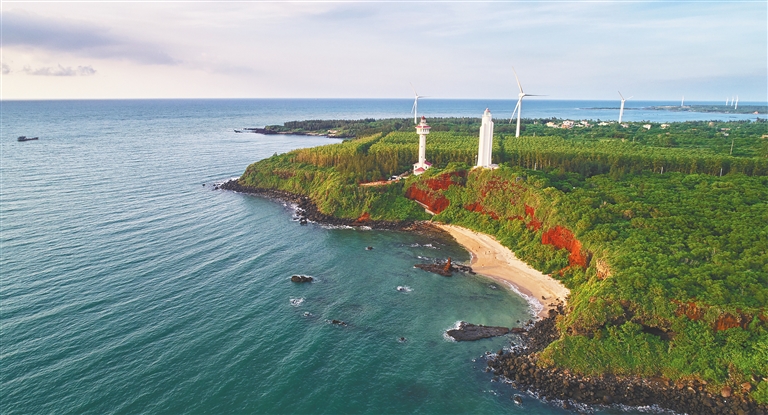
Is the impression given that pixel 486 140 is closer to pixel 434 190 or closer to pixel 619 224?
pixel 434 190

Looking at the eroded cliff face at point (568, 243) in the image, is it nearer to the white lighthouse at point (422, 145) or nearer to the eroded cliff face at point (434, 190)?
the eroded cliff face at point (434, 190)

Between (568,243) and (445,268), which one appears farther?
(445,268)

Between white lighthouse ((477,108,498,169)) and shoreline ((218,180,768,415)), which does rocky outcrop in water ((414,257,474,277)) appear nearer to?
shoreline ((218,180,768,415))

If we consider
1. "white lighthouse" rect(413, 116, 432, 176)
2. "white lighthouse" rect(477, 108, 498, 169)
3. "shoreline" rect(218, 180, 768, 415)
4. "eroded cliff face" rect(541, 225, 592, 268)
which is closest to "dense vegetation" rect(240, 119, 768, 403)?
"eroded cliff face" rect(541, 225, 592, 268)

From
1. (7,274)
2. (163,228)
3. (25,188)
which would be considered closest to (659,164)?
(163,228)

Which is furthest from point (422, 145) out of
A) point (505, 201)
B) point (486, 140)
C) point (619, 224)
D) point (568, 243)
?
point (619, 224)

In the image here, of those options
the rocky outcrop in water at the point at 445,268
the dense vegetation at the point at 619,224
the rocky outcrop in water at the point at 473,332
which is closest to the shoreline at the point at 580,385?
the dense vegetation at the point at 619,224
